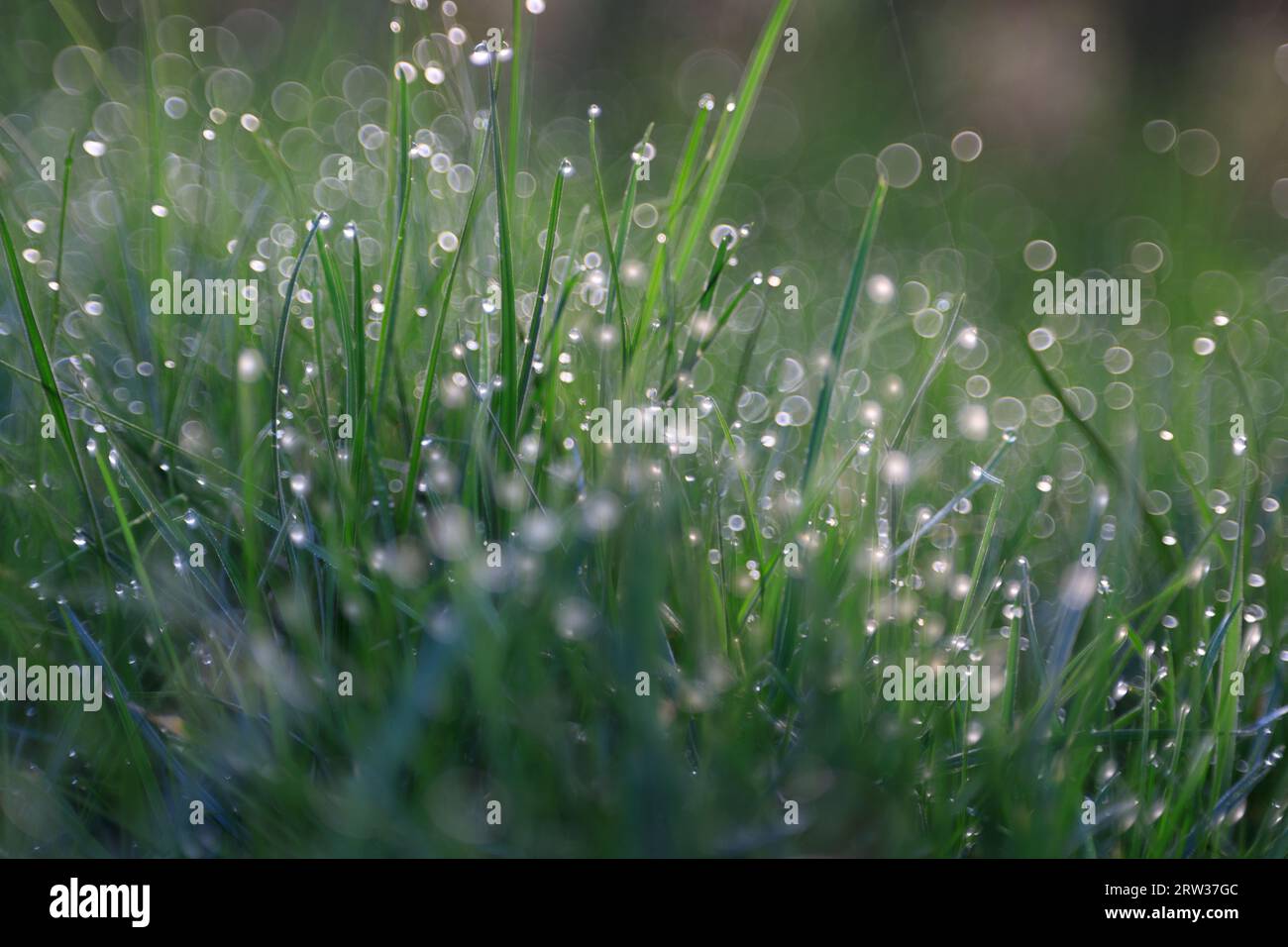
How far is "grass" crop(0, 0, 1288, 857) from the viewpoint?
2.25 feet

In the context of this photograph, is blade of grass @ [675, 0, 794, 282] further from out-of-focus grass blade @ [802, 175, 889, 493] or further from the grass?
out-of-focus grass blade @ [802, 175, 889, 493]

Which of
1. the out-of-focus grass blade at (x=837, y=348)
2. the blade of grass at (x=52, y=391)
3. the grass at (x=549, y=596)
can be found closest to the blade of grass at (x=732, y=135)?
the grass at (x=549, y=596)

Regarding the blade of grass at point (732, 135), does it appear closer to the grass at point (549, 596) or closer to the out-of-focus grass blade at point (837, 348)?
the grass at point (549, 596)

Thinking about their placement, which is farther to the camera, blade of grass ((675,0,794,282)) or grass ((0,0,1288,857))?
blade of grass ((675,0,794,282))

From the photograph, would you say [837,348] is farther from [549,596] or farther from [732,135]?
[549,596]

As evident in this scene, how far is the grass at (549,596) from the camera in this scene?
685mm

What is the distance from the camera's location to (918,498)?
1064mm

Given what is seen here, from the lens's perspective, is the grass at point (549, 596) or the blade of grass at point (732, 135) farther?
the blade of grass at point (732, 135)

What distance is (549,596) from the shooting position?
2.39 feet

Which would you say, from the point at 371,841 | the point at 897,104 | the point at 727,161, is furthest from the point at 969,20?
the point at 371,841

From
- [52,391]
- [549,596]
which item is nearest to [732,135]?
[549,596]

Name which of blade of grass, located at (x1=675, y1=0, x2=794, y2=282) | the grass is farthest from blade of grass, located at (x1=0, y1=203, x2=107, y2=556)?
blade of grass, located at (x1=675, y1=0, x2=794, y2=282)

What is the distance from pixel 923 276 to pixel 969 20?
1.41 metres
